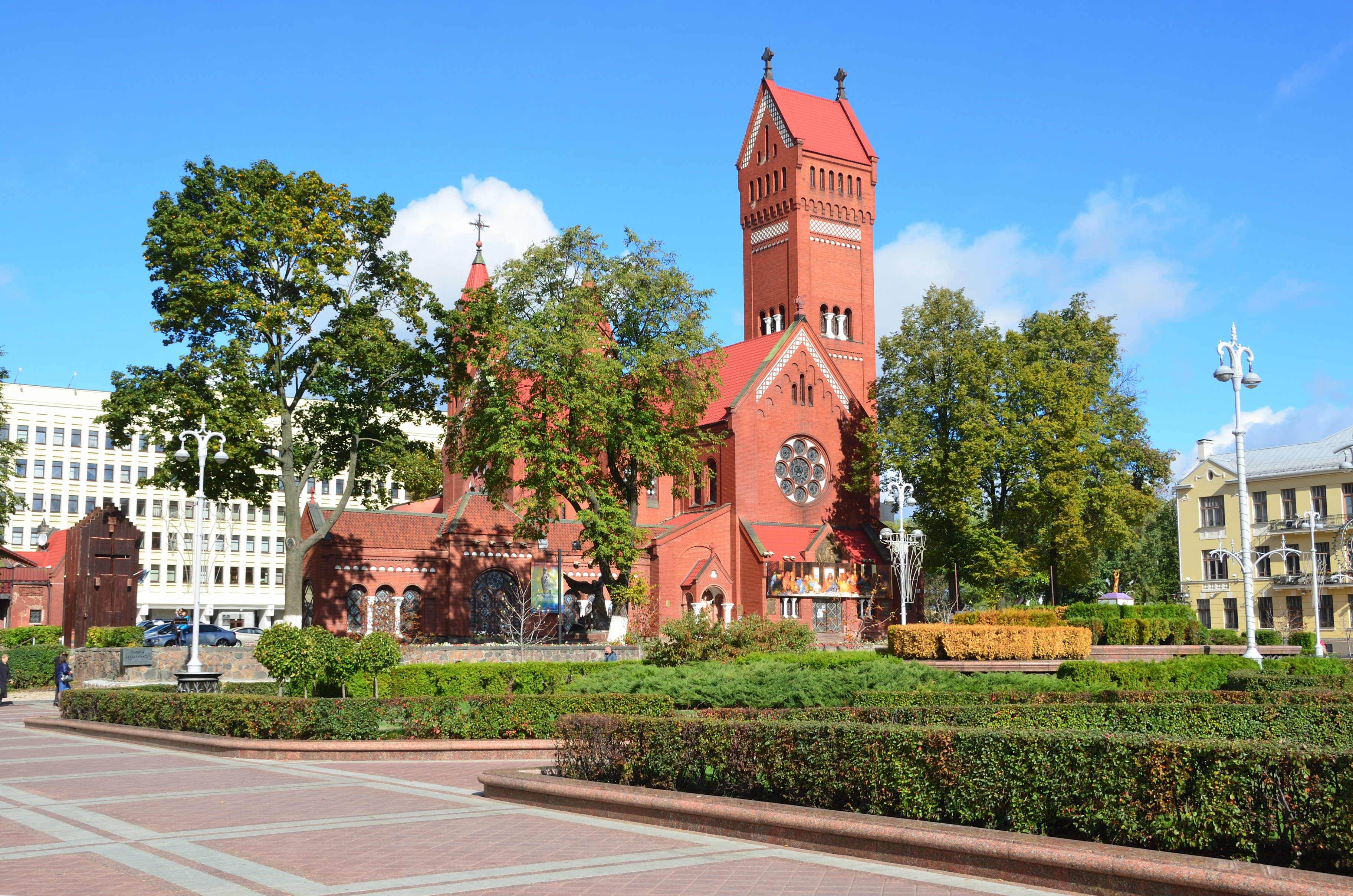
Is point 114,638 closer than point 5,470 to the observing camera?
Yes

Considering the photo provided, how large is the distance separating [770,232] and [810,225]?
2426 millimetres

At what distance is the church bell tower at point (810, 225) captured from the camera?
5653 centimetres

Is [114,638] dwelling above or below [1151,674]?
above

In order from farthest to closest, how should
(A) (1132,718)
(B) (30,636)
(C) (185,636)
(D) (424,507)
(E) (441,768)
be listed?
(D) (424,507) → (C) (185,636) → (B) (30,636) → (E) (441,768) → (A) (1132,718)

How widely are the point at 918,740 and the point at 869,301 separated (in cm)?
5015

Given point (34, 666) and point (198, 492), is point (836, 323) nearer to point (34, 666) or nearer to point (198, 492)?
point (198, 492)

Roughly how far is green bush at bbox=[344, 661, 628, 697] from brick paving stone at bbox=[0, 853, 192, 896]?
41.7 ft

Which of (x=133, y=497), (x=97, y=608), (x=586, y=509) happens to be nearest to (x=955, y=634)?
(x=586, y=509)

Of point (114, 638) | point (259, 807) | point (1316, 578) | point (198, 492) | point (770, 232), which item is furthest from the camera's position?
point (770, 232)

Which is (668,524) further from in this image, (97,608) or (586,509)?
(97,608)

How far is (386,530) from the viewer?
4584 cm

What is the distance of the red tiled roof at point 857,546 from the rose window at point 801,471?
215cm

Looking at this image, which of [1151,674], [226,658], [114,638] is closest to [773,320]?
[226,658]

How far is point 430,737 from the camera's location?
17.6m
